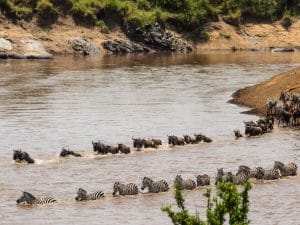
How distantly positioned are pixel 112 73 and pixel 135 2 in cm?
2554

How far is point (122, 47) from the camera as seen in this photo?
2746 inches

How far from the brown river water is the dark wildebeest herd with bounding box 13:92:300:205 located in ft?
0.88

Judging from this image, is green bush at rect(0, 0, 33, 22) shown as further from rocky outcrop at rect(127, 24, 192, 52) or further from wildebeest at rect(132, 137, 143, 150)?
wildebeest at rect(132, 137, 143, 150)

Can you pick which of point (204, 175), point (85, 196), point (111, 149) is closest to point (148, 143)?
point (111, 149)

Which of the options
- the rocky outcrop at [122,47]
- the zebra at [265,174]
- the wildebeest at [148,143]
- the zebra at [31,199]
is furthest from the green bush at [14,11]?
the zebra at [31,199]

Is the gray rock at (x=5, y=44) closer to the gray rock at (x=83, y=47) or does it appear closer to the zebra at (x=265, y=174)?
the gray rock at (x=83, y=47)

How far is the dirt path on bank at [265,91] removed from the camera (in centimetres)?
3822

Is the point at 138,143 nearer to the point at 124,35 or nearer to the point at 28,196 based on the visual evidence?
the point at 28,196

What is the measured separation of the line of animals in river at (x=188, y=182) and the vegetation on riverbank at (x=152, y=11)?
4852 centimetres

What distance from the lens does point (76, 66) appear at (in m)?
57.7

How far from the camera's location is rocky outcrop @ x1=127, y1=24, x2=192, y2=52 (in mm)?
72250

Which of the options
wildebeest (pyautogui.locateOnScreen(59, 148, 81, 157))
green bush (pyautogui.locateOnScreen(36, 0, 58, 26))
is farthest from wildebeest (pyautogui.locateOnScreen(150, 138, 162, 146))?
green bush (pyautogui.locateOnScreen(36, 0, 58, 26))

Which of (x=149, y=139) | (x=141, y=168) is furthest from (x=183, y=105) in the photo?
(x=141, y=168)

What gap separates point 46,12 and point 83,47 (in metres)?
5.65
